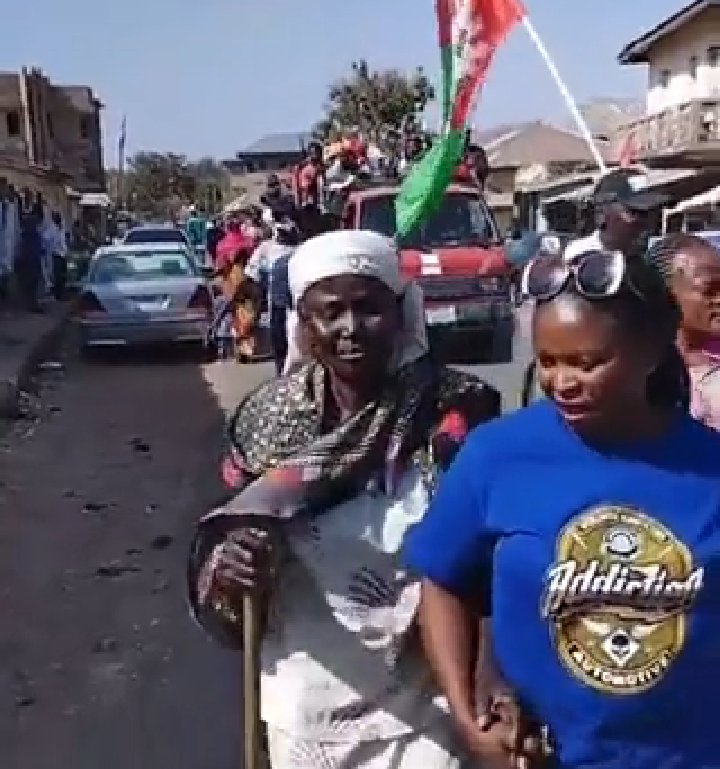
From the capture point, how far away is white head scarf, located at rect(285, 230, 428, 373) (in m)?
2.53

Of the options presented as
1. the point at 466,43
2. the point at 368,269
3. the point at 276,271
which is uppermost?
the point at 466,43

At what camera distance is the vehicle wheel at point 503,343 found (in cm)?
1452

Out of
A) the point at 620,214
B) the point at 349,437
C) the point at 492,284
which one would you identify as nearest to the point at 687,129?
the point at 492,284

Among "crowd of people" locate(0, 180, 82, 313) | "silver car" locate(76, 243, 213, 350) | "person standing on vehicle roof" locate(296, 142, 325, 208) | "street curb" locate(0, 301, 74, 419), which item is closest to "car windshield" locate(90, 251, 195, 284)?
"silver car" locate(76, 243, 213, 350)

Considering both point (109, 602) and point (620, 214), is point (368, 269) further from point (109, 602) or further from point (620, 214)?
point (109, 602)

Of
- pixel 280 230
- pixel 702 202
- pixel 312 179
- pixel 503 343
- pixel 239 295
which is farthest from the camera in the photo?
pixel 702 202

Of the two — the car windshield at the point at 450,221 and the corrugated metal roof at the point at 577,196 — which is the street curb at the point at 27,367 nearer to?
the car windshield at the point at 450,221

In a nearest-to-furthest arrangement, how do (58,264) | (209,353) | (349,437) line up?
(349,437) → (209,353) → (58,264)

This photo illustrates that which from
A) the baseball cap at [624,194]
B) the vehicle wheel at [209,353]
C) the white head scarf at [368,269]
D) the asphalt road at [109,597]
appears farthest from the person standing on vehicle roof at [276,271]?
the white head scarf at [368,269]

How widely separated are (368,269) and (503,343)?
12284mm

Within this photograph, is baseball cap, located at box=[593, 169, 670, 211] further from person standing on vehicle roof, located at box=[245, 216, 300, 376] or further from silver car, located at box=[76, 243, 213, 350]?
silver car, located at box=[76, 243, 213, 350]

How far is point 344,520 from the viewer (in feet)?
8.16

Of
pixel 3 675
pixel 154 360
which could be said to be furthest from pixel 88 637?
pixel 154 360

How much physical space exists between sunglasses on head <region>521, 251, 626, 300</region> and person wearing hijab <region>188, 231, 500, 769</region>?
46 cm
